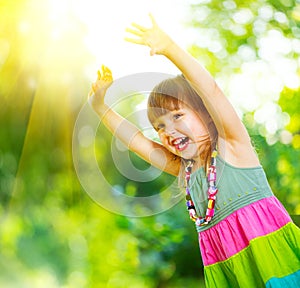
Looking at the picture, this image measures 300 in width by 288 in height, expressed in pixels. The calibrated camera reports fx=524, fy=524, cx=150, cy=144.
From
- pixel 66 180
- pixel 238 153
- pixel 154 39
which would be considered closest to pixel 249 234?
pixel 238 153

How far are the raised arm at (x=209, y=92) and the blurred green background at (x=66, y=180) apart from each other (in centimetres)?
59

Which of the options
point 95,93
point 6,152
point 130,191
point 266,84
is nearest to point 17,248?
point 6,152

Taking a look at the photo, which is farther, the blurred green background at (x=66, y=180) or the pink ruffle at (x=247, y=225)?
the blurred green background at (x=66, y=180)

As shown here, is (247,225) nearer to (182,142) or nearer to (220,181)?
(220,181)

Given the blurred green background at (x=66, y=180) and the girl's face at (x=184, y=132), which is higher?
the blurred green background at (x=66, y=180)

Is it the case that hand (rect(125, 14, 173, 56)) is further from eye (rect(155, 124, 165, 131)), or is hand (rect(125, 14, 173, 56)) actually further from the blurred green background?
the blurred green background

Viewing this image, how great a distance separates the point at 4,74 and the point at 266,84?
114cm

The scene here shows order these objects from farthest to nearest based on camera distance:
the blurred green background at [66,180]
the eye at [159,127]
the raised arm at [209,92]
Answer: the blurred green background at [66,180], the eye at [159,127], the raised arm at [209,92]

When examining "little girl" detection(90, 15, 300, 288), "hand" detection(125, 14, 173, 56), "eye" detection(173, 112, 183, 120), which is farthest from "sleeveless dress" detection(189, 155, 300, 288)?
"hand" detection(125, 14, 173, 56)

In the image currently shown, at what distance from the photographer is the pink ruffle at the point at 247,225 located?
936 mm

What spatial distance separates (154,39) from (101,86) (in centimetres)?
19

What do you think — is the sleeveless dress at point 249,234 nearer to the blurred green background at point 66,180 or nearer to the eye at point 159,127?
the eye at point 159,127

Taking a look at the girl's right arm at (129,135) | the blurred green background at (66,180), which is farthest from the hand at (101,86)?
the blurred green background at (66,180)

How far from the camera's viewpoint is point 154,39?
0.90 meters
